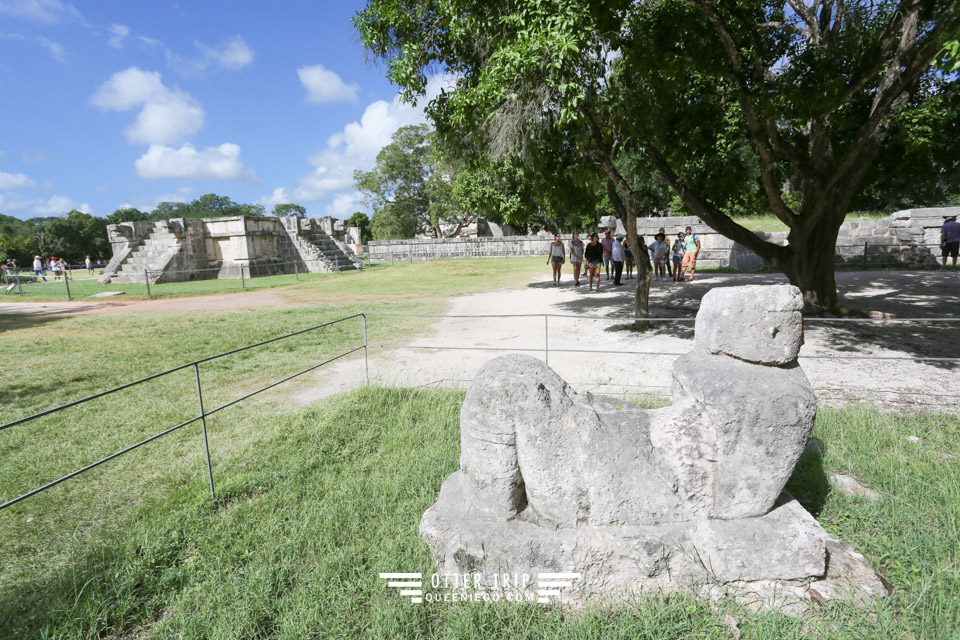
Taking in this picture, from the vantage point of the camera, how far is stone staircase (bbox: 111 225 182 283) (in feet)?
66.4

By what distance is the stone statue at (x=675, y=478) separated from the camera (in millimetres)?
2242

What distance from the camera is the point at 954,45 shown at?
9.21ft

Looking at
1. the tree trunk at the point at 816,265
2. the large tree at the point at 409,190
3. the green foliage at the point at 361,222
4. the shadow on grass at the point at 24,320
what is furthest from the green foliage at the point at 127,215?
the tree trunk at the point at 816,265

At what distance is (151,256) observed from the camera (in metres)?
21.2

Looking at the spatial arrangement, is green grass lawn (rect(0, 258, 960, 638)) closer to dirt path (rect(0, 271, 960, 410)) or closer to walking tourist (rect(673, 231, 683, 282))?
dirt path (rect(0, 271, 960, 410))

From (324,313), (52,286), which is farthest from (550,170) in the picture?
(52,286)

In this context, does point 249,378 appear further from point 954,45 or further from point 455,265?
point 455,265

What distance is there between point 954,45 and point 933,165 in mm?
8851

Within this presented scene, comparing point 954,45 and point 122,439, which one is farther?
point 122,439

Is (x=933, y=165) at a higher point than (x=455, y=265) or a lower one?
higher

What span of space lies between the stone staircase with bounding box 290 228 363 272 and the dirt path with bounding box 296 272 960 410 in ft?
48.5

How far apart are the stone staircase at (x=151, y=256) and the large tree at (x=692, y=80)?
59.1 ft

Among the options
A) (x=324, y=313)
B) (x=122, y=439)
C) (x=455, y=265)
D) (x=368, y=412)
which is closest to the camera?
(x=122, y=439)

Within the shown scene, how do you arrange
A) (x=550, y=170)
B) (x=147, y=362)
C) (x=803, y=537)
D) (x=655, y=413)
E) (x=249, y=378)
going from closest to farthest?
(x=803, y=537)
(x=655, y=413)
(x=249, y=378)
(x=147, y=362)
(x=550, y=170)
